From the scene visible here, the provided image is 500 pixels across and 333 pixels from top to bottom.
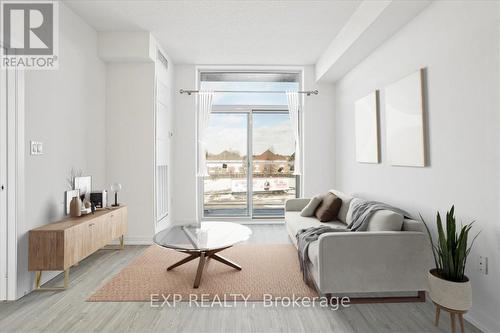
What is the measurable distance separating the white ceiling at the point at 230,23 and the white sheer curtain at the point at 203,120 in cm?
70

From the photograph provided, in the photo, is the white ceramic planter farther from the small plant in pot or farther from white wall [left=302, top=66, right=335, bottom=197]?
white wall [left=302, top=66, right=335, bottom=197]

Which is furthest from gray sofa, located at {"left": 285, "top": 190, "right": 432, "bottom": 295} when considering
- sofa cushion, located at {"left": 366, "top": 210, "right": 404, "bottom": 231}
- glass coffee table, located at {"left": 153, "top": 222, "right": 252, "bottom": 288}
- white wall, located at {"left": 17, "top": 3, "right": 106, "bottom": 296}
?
white wall, located at {"left": 17, "top": 3, "right": 106, "bottom": 296}

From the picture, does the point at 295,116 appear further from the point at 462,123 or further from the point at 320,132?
the point at 462,123

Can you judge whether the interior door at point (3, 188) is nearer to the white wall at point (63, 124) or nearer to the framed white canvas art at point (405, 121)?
the white wall at point (63, 124)

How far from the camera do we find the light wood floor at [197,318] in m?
2.02

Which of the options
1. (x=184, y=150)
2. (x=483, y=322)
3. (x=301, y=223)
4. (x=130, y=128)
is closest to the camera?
(x=483, y=322)

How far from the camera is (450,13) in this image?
7.52 ft

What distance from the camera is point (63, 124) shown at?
3.13m

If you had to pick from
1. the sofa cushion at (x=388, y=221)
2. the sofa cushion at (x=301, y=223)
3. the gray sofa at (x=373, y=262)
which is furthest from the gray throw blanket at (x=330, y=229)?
the gray sofa at (x=373, y=262)

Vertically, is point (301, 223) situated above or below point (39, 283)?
above

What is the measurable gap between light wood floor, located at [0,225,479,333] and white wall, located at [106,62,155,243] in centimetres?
180

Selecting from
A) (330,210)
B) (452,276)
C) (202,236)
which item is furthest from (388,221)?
(202,236)

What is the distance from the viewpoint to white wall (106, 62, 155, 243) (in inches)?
161

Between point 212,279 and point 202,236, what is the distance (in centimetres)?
44
